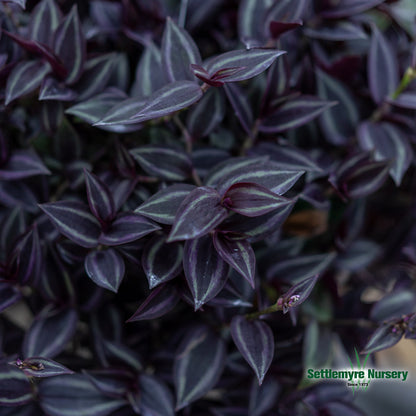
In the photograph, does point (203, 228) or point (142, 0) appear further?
point (142, 0)

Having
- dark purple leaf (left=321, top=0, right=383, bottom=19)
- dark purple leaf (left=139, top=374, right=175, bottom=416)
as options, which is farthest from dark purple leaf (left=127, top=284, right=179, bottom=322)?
dark purple leaf (left=321, top=0, right=383, bottom=19)

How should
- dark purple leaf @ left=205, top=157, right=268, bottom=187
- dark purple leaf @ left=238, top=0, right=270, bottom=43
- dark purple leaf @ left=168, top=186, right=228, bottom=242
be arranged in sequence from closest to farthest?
dark purple leaf @ left=168, top=186, right=228, bottom=242
dark purple leaf @ left=205, top=157, right=268, bottom=187
dark purple leaf @ left=238, top=0, right=270, bottom=43

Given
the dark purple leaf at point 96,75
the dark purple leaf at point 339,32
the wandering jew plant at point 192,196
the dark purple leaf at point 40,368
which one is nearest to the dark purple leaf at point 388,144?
the wandering jew plant at point 192,196

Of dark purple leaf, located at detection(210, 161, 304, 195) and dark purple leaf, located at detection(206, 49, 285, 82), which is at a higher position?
dark purple leaf, located at detection(206, 49, 285, 82)

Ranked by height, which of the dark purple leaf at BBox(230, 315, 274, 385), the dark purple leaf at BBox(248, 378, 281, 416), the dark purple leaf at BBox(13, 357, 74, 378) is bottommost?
the dark purple leaf at BBox(248, 378, 281, 416)

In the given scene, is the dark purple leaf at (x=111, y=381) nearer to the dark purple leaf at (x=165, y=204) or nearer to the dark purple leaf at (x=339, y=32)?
the dark purple leaf at (x=165, y=204)

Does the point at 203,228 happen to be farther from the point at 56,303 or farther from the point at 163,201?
the point at 56,303

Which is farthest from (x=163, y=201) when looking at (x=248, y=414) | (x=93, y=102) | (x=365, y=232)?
(x=365, y=232)

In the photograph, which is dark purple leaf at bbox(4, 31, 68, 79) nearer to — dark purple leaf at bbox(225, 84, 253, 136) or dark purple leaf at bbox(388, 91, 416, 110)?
dark purple leaf at bbox(225, 84, 253, 136)
